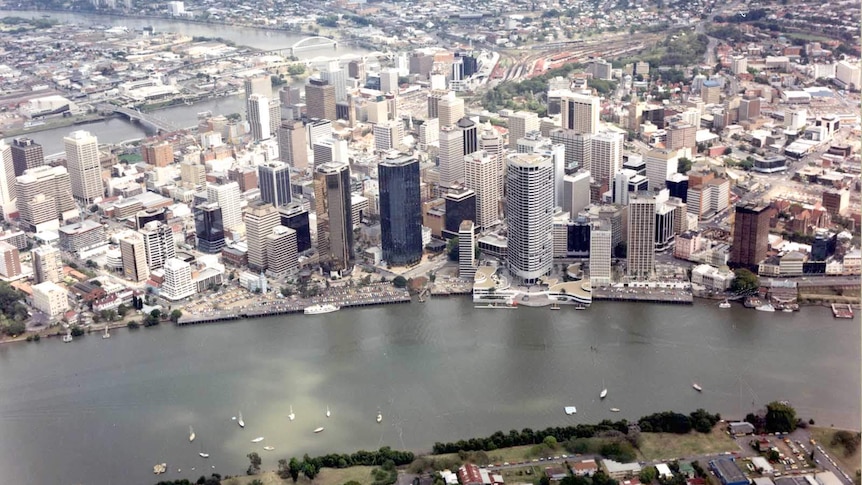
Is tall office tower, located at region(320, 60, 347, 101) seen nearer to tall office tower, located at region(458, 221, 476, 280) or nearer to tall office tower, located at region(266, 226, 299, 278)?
tall office tower, located at region(266, 226, 299, 278)

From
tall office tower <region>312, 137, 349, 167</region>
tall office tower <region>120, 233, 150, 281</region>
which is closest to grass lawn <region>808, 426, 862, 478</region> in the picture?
tall office tower <region>120, 233, 150, 281</region>

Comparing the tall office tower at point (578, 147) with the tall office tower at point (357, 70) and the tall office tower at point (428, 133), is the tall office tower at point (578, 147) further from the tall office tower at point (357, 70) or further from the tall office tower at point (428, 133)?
the tall office tower at point (357, 70)

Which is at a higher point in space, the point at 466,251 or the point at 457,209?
the point at 457,209

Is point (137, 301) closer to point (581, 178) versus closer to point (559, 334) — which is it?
point (559, 334)

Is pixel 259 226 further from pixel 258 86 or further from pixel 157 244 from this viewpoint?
pixel 258 86

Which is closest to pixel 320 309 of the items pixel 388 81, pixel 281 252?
pixel 281 252
